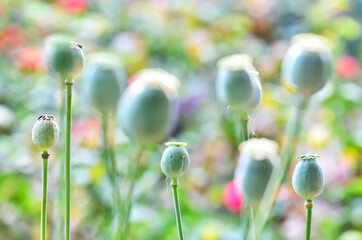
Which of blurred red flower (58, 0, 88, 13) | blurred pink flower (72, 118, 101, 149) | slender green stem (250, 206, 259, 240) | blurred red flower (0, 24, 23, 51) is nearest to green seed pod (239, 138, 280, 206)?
slender green stem (250, 206, 259, 240)

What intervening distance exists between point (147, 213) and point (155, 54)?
76 cm

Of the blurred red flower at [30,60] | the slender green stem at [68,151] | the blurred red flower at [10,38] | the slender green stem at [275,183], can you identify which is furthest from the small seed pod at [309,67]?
the blurred red flower at [10,38]

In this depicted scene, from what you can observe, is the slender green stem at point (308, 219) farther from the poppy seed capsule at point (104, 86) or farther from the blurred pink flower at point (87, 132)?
the blurred pink flower at point (87, 132)

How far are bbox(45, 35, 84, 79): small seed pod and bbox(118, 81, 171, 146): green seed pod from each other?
1.2 inches

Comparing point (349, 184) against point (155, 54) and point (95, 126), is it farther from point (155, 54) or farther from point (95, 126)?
point (155, 54)

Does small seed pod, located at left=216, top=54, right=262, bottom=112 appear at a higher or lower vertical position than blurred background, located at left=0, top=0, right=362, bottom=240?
lower

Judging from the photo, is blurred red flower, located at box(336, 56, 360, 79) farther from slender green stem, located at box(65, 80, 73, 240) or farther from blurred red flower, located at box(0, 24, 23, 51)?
slender green stem, located at box(65, 80, 73, 240)

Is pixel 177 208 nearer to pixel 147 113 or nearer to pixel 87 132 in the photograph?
pixel 147 113

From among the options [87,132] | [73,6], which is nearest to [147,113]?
[87,132]

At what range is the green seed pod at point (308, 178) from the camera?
0.19m

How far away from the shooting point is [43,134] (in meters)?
0.20

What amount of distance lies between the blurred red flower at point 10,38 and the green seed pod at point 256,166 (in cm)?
127

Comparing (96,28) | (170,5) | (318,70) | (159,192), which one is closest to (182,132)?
(159,192)

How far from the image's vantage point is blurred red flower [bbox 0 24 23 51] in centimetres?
138
